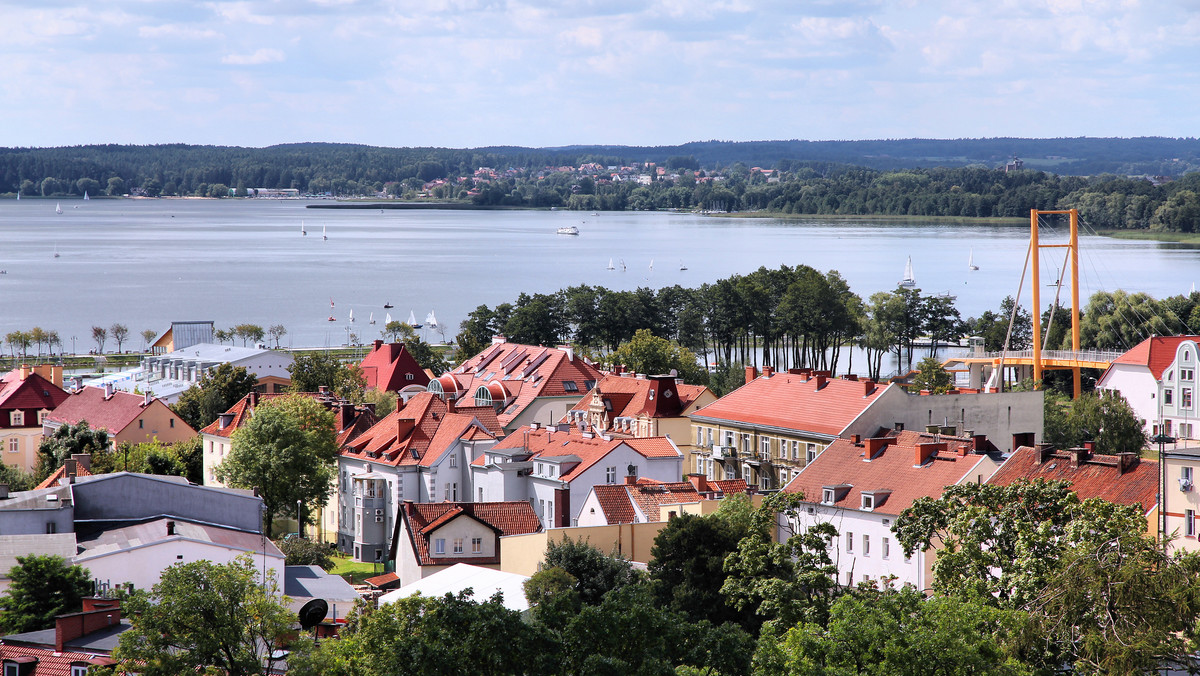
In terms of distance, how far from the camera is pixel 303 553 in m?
39.7

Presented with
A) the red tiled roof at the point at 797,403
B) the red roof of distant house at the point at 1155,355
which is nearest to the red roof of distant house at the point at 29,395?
the red tiled roof at the point at 797,403

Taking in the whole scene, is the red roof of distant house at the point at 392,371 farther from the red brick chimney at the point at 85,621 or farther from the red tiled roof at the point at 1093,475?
the red brick chimney at the point at 85,621

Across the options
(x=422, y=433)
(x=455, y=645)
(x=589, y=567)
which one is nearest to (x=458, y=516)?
(x=589, y=567)

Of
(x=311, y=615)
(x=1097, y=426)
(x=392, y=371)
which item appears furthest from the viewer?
(x=392, y=371)

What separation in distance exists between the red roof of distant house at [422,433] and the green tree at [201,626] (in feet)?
87.6

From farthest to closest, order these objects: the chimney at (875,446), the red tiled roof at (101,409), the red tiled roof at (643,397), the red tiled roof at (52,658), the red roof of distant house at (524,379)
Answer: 1. the red tiled roof at (101,409)
2. the red roof of distant house at (524,379)
3. the red tiled roof at (643,397)
4. the chimney at (875,446)
5. the red tiled roof at (52,658)

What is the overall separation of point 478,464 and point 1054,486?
77.2ft

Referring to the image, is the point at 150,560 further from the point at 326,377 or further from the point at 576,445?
the point at 326,377

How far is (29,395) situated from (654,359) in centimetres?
2874

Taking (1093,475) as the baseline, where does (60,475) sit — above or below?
below

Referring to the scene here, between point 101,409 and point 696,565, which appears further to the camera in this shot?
point 101,409

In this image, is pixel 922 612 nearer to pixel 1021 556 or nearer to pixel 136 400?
pixel 1021 556

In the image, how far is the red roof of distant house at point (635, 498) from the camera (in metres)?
39.3

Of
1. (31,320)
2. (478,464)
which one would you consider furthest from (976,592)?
(31,320)
